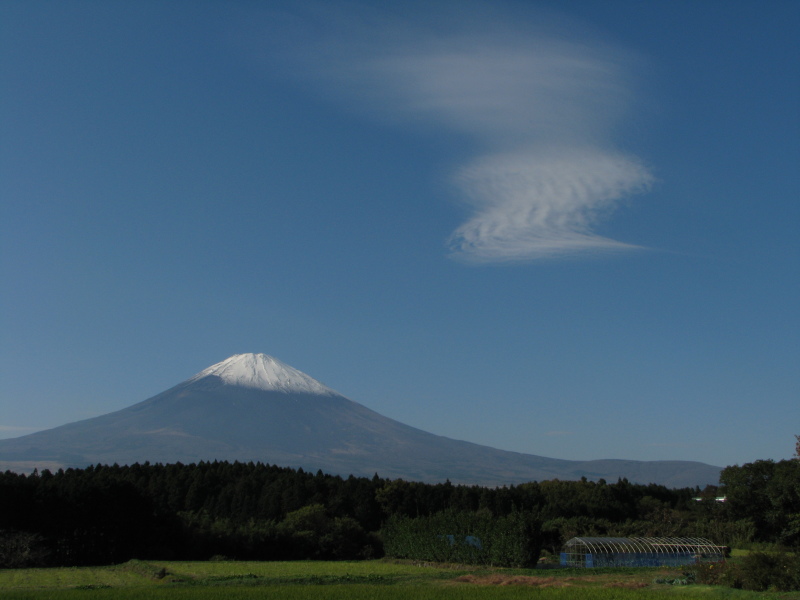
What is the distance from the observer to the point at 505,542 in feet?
127

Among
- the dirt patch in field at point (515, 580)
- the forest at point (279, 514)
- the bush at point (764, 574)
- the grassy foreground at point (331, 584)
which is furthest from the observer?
the forest at point (279, 514)

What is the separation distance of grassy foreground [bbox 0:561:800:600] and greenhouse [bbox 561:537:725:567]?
206 inches

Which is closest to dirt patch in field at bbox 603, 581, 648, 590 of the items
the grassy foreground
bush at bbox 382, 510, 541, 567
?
the grassy foreground

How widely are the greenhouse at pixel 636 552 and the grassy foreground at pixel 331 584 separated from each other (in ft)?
17.2

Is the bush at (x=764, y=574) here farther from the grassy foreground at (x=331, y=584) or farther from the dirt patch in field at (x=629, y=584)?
the dirt patch in field at (x=629, y=584)

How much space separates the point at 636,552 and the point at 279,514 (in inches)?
1326

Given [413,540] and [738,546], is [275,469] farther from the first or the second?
[738,546]

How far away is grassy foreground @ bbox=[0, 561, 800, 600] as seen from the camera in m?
22.9

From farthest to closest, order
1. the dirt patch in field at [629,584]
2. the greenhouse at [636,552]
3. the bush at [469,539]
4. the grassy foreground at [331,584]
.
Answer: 1. the greenhouse at [636,552]
2. the bush at [469,539]
3. the dirt patch in field at [629,584]
4. the grassy foreground at [331,584]

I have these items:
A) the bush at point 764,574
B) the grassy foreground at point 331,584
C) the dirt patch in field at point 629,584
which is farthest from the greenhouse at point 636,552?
the bush at point 764,574

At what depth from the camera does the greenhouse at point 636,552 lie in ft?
134

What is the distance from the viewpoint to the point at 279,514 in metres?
63.7

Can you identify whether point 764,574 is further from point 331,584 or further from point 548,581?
point 331,584

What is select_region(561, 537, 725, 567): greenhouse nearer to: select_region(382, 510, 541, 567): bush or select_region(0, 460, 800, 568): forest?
select_region(0, 460, 800, 568): forest
